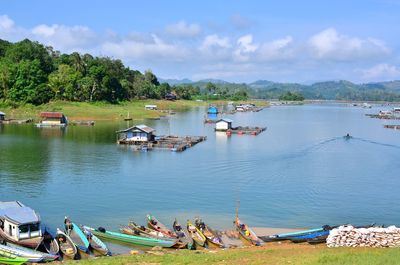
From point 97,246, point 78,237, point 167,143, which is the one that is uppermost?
point 167,143

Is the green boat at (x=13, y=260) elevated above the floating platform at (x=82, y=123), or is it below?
below

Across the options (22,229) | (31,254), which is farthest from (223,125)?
(31,254)

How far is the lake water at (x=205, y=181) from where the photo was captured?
129ft

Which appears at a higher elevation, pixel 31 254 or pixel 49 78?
pixel 49 78

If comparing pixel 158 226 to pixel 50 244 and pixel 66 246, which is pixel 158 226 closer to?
pixel 66 246

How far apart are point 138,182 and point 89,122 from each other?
59417 mm

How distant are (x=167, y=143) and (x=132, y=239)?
1868 inches

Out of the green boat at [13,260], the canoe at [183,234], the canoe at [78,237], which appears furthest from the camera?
the canoe at [183,234]

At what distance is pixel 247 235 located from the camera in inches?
1276

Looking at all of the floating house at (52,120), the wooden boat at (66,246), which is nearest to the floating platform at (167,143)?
the floating house at (52,120)

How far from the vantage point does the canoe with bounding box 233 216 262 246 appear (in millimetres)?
31688

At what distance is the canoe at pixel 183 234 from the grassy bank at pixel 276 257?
4.21 feet

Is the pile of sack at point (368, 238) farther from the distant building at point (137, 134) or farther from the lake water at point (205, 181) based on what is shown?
the distant building at point (137, 134)

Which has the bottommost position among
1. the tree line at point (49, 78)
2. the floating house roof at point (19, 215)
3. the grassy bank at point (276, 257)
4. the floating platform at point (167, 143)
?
the grassy bank at point (276, 257)
